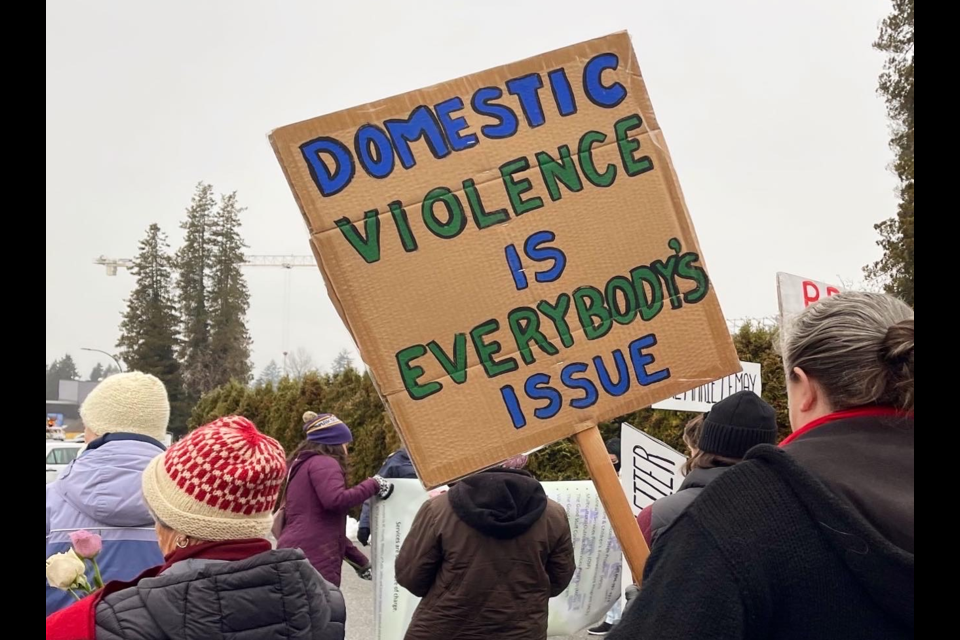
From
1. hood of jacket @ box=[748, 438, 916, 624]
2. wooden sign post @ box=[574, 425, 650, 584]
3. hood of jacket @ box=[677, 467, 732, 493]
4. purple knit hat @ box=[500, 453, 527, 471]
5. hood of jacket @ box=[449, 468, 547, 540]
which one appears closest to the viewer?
hood of jacket @ box=[748, 438, 916, 624]

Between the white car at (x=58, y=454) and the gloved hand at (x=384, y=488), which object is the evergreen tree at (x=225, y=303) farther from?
the gloved hand at (x=384, y=488)

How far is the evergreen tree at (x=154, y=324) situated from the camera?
4591 cm

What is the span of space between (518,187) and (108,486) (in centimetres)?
218

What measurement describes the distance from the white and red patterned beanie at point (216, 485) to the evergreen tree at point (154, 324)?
1780 inches

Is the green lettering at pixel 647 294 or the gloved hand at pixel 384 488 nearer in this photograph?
the green lettering at pixel 647 294

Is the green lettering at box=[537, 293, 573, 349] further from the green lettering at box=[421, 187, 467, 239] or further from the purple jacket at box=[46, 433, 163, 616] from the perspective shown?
the purple jacket at box=[46, 433, 163, 616]

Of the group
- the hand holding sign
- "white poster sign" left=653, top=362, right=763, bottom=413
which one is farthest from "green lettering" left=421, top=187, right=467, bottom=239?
"white poster sign" left=653, top=362, right=763, bottom=413

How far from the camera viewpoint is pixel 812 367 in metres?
1.65

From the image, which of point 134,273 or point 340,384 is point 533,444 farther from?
point 134,273

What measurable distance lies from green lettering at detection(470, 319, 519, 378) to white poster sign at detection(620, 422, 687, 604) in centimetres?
391

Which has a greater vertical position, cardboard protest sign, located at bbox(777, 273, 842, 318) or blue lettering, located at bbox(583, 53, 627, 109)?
blue lettering, located at bbox(583, 53, 627, 109)

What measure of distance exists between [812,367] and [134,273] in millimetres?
50377

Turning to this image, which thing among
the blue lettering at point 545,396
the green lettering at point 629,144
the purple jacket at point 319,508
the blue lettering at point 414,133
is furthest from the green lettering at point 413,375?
the purple jacket at point 319,508

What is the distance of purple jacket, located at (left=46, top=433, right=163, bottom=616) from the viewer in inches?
137
